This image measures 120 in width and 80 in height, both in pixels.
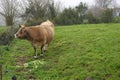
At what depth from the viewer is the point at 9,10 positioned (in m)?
31.1

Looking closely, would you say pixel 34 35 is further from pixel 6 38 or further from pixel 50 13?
pixel 50 13

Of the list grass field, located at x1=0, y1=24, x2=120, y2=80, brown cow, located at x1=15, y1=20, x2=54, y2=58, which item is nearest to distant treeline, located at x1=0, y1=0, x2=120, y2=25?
grass field, located at x1=0, y1=24, x2=120, y2=80

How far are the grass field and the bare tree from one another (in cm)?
1729

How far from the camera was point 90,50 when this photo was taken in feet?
34.2

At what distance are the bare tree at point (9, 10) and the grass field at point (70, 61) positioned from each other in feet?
56.7

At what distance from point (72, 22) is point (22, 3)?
37.1 ft

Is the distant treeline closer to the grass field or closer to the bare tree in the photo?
the bare tree

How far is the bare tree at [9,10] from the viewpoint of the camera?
96.5ft

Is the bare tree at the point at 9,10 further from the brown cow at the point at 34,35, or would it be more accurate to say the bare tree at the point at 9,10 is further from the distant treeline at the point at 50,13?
the brown cow at the point at 34,35

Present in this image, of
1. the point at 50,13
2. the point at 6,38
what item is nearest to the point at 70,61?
the point at 6,38

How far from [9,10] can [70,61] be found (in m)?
23.1

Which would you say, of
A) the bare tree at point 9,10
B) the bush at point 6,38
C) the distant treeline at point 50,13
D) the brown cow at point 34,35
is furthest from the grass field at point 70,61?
the bare tree at point 9,10

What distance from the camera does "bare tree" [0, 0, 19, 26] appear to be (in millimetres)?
29423

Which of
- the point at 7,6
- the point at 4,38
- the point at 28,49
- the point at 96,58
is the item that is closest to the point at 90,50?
the point at 96,58
